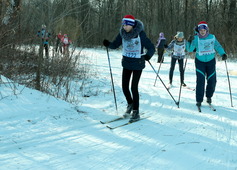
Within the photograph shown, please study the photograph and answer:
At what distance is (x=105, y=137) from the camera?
3822 mm

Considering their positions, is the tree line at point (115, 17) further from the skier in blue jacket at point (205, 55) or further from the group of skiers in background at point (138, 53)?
the skier in blue jacket at point (205, 55)

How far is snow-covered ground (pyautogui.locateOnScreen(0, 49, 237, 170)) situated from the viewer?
301 cm

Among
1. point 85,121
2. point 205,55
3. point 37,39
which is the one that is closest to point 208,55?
point 205,55

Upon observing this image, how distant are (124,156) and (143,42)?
222 centimetres

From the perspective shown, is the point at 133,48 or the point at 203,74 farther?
the point at 203,74

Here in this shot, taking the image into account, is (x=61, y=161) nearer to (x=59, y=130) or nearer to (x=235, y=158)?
(x=59, y=130)

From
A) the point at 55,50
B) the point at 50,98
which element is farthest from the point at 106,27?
the point at 50,98

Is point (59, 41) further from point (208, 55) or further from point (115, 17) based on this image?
point (115, 17)

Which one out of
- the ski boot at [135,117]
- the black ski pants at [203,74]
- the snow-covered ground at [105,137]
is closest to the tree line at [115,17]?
the snow-covered ground at [105,137]

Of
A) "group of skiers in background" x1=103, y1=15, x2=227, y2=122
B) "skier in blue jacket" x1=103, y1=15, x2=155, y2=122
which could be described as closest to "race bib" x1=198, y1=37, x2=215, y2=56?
"group of skiers in background" x1=103, y1=15, x2=227, y2=122

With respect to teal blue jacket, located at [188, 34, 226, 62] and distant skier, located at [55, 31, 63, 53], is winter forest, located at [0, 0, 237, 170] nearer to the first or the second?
distant skier, located at [55, 31, 63, 53]

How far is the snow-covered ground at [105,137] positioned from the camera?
3010 millimetres

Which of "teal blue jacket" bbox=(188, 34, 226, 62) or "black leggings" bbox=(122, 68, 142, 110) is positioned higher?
"teal blue jacket" bbox=(188, 34, 226, 62)

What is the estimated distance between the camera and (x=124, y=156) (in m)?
3.19
